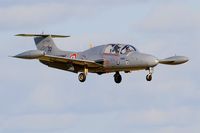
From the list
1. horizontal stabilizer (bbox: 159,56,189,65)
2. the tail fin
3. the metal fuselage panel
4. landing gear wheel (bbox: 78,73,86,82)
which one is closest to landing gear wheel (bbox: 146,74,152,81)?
the metal fuselage panel

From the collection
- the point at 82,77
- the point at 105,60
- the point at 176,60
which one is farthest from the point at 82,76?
the point at 176,60

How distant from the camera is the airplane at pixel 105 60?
190 ft

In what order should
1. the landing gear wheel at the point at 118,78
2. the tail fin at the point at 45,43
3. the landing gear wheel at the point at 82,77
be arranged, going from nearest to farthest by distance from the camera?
the landing gear wheel at the point at 82,77, the landing gear wheel at the point at 118,78, the tail fin at the point at 45,43

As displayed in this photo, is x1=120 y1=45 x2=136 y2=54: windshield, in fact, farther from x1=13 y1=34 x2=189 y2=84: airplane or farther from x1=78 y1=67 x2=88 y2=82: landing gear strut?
x1=78 y1=67 x2=88 y2=82: landing gear strut

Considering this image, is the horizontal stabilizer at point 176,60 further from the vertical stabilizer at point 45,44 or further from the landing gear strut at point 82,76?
the vertical stabilizer at point 45,44

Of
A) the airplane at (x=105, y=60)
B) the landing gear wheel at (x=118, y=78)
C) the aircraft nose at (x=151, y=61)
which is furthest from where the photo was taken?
the landing gear wheel at (x=118, y=78)

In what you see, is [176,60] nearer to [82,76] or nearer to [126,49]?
[126,49]

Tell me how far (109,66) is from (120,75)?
1849 millimetres

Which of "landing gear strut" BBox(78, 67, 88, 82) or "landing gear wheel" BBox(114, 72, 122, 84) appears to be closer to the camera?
"landing gear strut" BBox(78, 67, 88, 82)

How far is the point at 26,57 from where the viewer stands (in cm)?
5731

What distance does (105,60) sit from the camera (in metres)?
59.8

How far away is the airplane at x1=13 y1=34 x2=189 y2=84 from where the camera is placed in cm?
5781

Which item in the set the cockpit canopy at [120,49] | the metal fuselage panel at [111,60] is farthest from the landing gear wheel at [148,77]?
the cockpit canopy at [120,49]

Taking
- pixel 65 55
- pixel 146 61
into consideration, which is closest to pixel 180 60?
pixel 146 61
